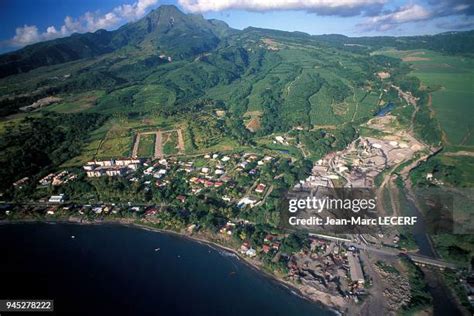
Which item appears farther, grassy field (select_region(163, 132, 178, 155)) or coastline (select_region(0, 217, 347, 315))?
grassy field (select_region(163, 132, 178, 155))

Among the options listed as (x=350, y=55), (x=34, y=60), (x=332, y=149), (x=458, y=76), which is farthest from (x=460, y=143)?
(x=34, y=60)

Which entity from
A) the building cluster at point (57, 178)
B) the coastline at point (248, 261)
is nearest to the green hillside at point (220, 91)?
the building cluster at point (57, 178)

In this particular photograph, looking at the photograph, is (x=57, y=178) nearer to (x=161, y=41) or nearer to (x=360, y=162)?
(x=360, y=162)

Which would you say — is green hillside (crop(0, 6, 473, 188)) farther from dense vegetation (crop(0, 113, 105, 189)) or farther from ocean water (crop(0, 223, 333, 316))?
ocean water (crop(0, 223, 333, 316))

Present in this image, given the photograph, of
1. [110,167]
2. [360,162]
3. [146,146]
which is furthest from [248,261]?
[146,146]

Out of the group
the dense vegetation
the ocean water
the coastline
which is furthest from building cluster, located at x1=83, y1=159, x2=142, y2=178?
the ocean water

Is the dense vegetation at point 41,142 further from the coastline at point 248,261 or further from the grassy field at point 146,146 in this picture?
the coastline at point 248,261
